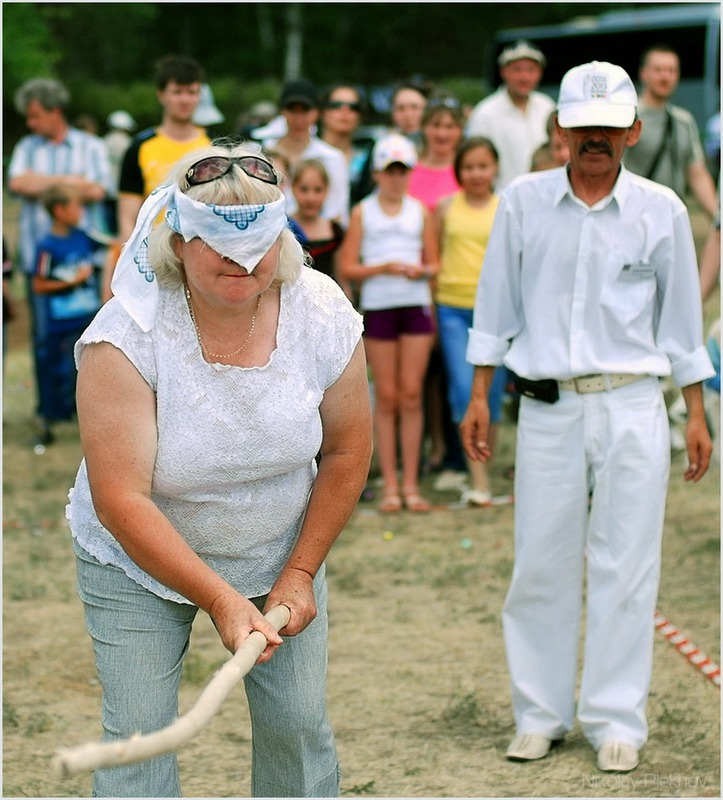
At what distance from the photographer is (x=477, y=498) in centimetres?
790

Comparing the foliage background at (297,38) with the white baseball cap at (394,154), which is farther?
the foliage background at (297,38)

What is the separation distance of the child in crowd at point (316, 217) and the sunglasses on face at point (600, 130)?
3.36m

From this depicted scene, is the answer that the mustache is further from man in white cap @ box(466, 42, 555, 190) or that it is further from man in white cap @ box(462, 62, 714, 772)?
man in white cap @ box(466, 42, 555, 190)

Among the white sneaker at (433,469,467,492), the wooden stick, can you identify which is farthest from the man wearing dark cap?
the wooden stick

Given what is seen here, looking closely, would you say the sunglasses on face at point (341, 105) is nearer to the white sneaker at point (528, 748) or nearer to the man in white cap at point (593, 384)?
the man in white cap at point (593, 384)

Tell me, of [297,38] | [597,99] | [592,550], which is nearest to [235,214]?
[597,99]

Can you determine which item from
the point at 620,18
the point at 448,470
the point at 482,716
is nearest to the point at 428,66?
the point at 620,18

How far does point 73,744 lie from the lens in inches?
187

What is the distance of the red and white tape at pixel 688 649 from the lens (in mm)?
5273

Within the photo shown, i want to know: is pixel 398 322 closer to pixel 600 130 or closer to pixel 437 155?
pixel 437 155

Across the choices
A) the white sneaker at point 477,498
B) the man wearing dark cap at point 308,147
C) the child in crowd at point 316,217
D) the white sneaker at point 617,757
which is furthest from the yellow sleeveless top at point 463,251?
the white sneaker at point 617,757

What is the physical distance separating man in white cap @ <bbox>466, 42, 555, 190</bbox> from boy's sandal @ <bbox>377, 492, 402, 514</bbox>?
256 cm

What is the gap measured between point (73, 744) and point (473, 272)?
3.89m

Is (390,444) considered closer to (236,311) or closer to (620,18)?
(236,311)
